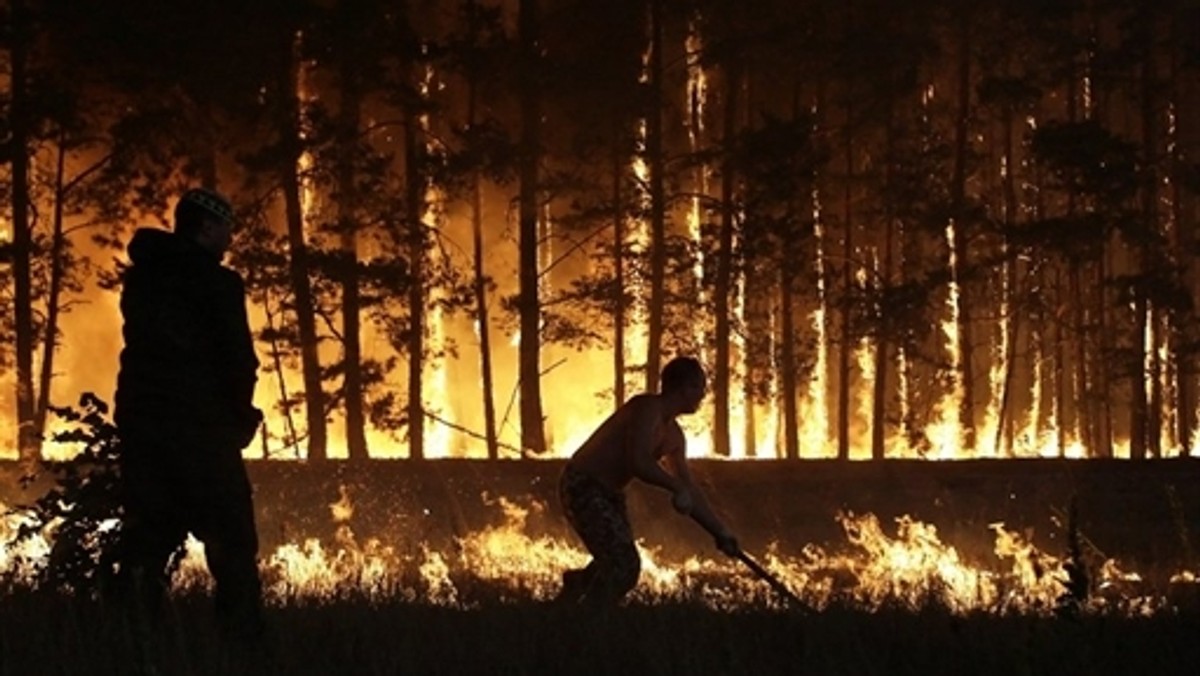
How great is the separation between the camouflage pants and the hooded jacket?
8.32ft

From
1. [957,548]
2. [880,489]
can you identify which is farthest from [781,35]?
[957,548]

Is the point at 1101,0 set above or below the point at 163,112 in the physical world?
above

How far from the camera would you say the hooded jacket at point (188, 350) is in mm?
8539

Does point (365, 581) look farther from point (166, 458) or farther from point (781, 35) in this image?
point (781, 35)

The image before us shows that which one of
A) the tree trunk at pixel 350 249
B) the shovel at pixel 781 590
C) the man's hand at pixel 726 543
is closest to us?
the shovel at pixel 781 590

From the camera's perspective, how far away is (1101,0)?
43281 millimetres

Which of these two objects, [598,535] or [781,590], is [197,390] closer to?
[598,535]

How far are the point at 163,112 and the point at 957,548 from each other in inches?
774

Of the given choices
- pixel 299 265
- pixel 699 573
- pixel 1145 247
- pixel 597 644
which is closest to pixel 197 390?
pixel 597 644

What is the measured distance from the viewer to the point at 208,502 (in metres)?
8.63

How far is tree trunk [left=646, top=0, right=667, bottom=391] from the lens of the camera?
35531mm

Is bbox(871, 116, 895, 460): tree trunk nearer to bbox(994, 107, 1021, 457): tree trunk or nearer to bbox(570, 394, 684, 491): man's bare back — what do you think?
bbox(994, 107, 1021, 457): tree trunk

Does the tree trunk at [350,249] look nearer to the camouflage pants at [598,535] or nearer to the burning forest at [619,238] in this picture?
the burning forest at [619,238]

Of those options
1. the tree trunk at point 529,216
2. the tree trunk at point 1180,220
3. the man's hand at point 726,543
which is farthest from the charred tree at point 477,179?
the man's hand at point 726,543
